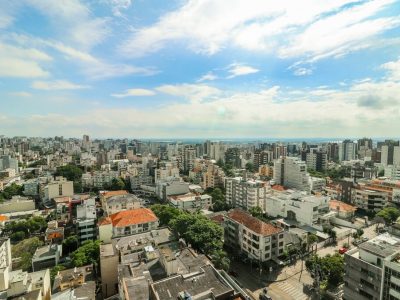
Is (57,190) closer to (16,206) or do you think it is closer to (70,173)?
(16,206)

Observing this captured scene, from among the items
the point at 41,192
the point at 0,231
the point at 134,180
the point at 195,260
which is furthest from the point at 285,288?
the point at 41,192

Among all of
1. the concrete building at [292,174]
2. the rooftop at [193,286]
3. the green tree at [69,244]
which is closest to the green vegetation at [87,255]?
the green tree at [69,244]

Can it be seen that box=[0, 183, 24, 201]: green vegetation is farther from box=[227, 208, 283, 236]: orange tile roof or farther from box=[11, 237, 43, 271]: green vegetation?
box=[227, 208, 283, 236]: orange tile roof

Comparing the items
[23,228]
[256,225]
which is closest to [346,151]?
[256,225]

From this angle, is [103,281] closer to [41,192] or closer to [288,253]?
[288,253]

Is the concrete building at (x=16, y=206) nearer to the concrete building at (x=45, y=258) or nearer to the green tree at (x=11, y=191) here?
the green tree at (x=11, y=191)
